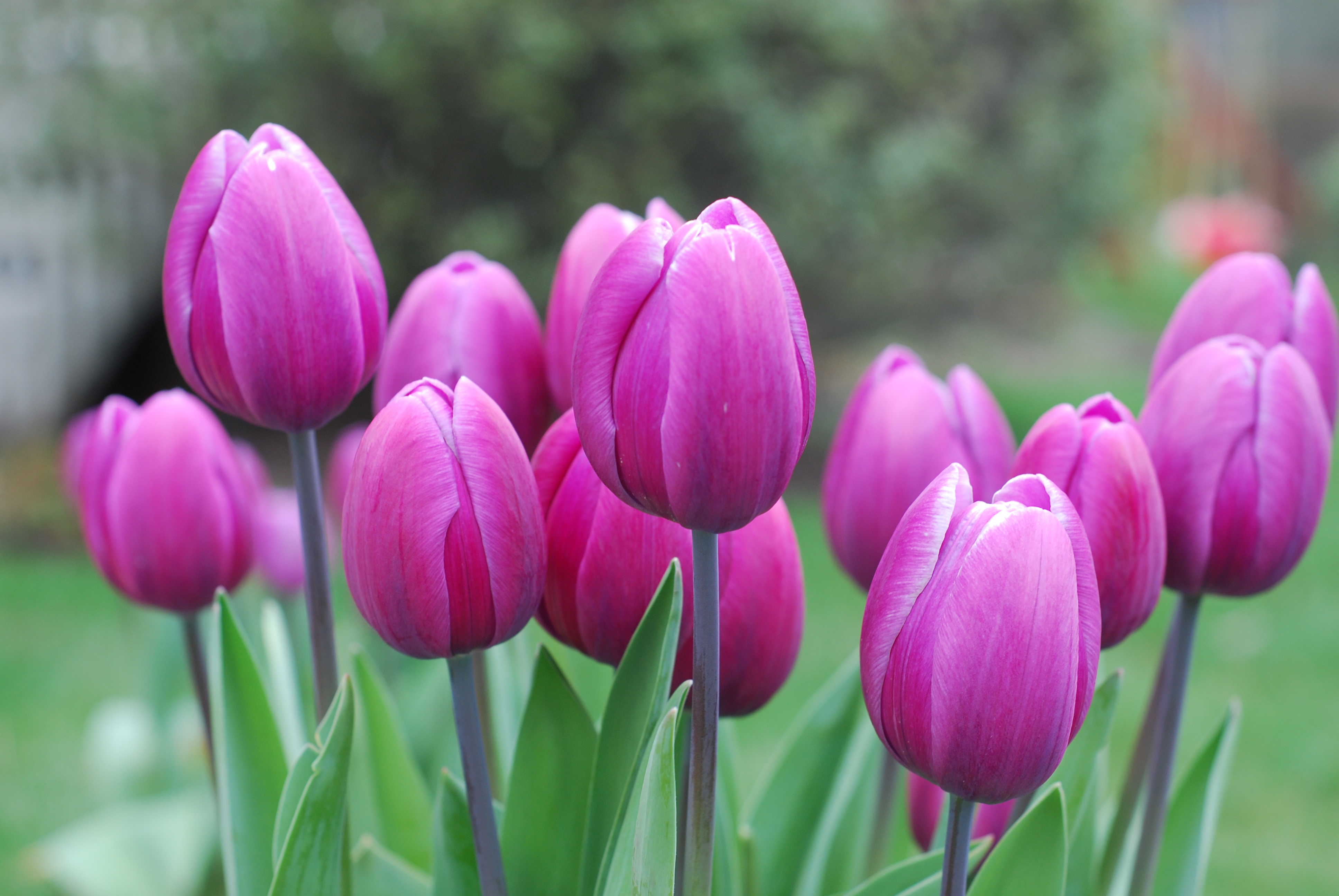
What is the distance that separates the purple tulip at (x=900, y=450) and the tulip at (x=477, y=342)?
0.19 meters

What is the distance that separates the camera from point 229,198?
22.4 inches

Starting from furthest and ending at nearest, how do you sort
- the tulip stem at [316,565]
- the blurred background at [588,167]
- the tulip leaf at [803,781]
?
the blurred background at [588,167], the tulip leaf at [803,781], the tulip stem at [316,565]

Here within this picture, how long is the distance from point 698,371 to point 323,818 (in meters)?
0.30

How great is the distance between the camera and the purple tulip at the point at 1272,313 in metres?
0.68

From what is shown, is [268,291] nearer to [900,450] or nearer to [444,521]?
[444,521]

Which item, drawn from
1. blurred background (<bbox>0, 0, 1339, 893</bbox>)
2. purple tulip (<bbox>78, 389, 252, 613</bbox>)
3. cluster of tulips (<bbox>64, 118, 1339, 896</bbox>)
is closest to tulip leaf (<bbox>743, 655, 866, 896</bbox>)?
cluster of tulips (<bbox>64, 118, 1339, 896</bbox>)

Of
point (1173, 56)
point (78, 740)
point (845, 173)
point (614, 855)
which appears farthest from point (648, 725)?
point (1173, 56)

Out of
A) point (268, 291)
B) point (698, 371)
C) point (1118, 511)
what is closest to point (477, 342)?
point (268, 291)

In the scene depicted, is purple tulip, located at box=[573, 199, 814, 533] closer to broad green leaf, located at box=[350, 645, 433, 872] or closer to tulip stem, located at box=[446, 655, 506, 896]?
tulip stem, located at box=[446, 655, 506, 896]

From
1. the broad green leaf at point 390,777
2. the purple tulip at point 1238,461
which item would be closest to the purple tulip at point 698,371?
the purple tulip at point 1238,461

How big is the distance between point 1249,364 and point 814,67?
4.49 m

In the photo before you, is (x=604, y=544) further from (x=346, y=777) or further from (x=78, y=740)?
(x=78, y=740)

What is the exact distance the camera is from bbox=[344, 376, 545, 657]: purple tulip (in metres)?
0.51

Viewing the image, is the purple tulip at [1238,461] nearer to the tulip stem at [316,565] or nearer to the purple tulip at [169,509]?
the tulip stem at [316,565]
